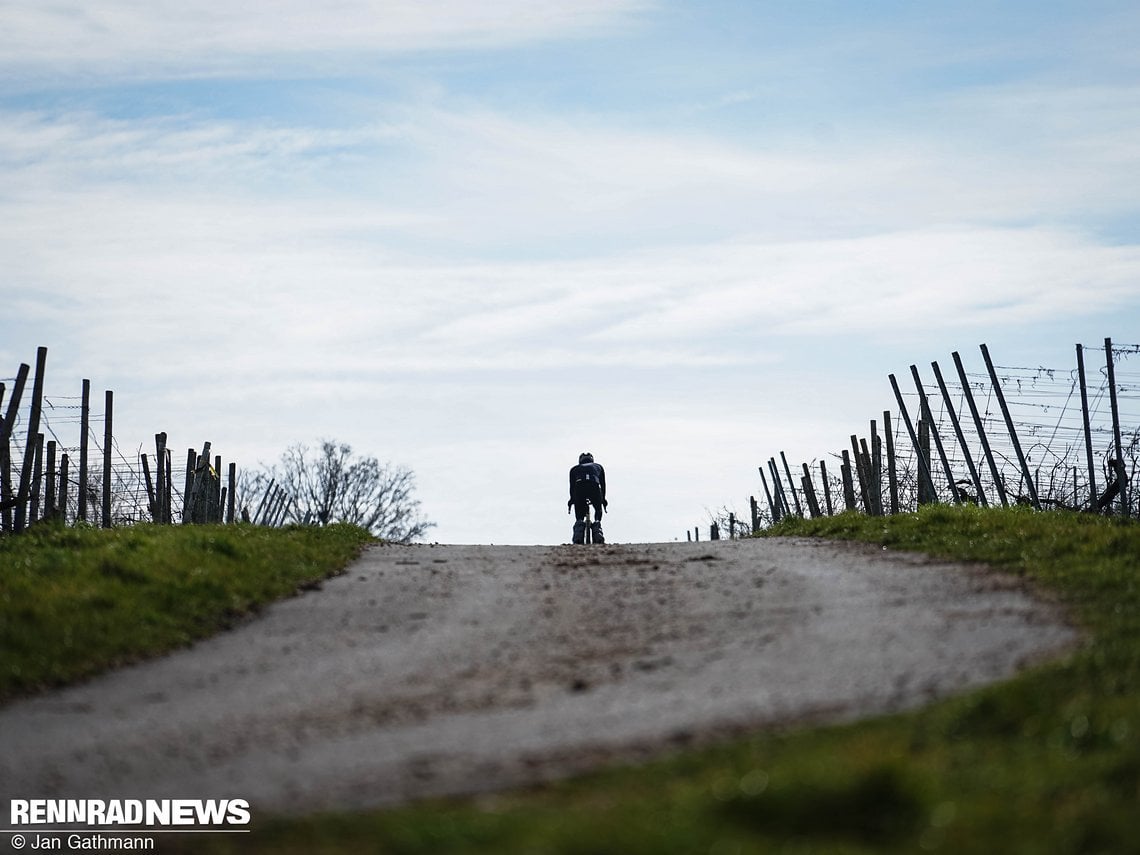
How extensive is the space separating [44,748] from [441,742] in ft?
8.20

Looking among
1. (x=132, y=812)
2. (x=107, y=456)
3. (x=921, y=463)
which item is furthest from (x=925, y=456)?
(x=132, y=812)

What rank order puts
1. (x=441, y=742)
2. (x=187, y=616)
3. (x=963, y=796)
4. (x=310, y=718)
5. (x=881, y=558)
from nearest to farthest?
(x=963, y=796) → (x=441, y=742) → (x=310, y=718) → (x=187, y=616) → (x=881, y=558)

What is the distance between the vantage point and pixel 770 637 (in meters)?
11.4

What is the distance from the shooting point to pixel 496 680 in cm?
1038

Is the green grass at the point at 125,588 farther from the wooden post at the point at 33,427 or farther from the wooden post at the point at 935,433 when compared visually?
the wooden post at the point at 935,433

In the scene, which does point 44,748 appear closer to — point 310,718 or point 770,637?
point 310,718

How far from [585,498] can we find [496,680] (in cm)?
1586

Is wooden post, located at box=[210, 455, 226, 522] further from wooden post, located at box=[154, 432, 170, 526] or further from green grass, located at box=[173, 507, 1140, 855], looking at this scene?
green grass, located at box=[173, 507, 1140, 855]

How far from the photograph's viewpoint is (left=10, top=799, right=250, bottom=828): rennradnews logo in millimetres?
Result: 7535

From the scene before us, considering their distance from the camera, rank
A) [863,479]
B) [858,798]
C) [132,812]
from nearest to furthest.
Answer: [858,798], [132,812], [863,479]

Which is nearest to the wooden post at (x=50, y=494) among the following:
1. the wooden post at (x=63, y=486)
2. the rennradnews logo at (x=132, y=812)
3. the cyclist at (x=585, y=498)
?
the wooden post at (x=63, y=486)

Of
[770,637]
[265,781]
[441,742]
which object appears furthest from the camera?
[770,637]

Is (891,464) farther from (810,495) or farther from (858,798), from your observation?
(858,798)

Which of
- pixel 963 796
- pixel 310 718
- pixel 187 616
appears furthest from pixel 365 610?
pixel 963 796
